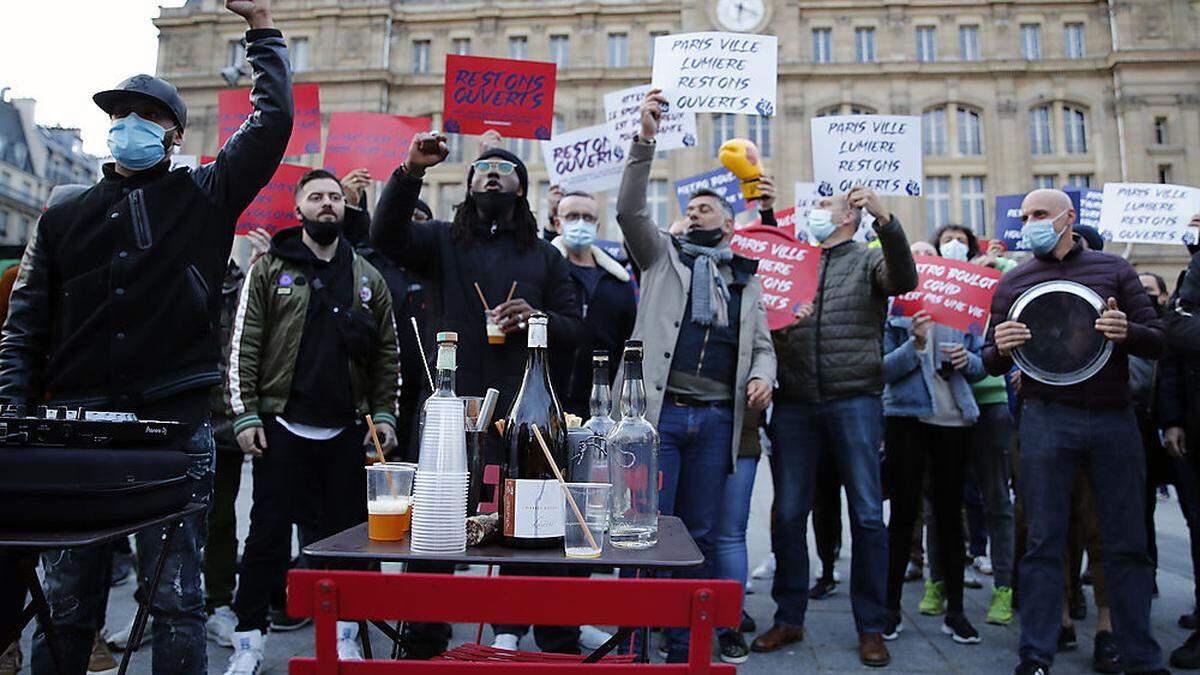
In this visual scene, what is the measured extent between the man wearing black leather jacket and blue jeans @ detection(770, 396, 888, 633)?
2.88 m

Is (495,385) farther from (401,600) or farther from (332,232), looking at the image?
(401,600)

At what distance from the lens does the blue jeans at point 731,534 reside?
13.6 feet

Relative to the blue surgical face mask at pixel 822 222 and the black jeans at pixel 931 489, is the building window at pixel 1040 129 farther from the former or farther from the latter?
the blue surgical face mask at pixel 822 222

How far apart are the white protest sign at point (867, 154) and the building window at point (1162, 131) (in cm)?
3471

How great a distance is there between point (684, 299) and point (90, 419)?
2781 mm

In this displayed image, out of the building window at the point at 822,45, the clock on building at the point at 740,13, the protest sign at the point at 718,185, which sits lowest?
the protest sign at the point at 718,185

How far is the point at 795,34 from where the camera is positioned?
3409 centimetres

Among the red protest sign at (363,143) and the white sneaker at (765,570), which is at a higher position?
the red protest sign at (363,143)

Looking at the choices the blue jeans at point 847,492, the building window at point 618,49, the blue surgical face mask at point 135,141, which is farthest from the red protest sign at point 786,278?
the building window at point 618,49

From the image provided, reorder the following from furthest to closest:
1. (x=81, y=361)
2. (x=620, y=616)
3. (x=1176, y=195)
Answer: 1. (x=1176, y=195)
2. (x=81, y=361)
3. (x=620, y=616)

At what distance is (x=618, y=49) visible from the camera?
3569 centimetres

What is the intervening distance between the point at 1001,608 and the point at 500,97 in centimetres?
482

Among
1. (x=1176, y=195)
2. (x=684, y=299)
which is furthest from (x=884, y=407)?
(x=1176, y=195)

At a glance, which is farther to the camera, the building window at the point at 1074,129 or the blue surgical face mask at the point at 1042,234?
the building window at the point at 1074,129
